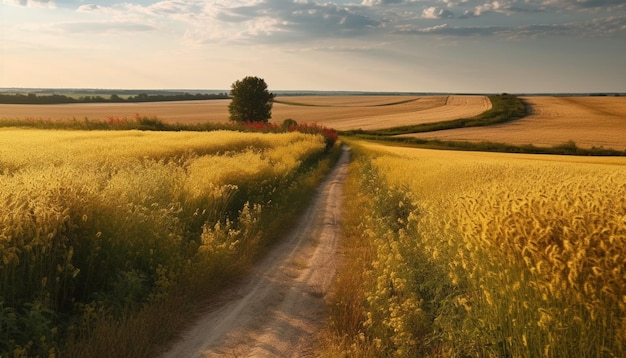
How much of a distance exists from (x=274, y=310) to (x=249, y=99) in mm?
59720

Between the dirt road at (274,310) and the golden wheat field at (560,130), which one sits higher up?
the golden wheat field at (560,130)

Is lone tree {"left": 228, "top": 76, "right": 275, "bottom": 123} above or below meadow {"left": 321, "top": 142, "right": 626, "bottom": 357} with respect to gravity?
above

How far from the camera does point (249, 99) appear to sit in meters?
64.9

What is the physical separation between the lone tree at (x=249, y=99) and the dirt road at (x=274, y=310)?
55320mm

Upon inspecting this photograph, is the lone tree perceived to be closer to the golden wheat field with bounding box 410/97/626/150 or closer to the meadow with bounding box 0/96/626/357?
the golden wheat field with bounding box 410/97/626/150

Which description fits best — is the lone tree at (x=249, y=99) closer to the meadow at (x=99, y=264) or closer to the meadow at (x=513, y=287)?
the meadow at (x=99, y=264)

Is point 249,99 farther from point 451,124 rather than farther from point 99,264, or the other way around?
point 99,264

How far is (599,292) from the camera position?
143 inches

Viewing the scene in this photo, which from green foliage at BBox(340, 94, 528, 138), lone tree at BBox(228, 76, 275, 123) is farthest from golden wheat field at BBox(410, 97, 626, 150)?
lone tree at BBox(228, 76, 275, 123)

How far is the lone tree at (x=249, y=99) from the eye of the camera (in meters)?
64.6

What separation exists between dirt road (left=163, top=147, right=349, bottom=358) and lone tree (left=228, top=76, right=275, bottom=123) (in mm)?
55320

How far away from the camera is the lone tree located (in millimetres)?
64625

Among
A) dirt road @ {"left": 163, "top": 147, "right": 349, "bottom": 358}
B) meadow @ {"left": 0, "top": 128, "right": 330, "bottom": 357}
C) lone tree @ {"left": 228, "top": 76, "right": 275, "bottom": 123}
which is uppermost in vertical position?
lone tree @ {"left": 228, "top": 76, "right": 275, "bottom": 123}

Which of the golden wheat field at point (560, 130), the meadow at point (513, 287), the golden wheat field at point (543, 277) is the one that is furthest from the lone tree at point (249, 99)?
the golden wheat field at point (543, 277)
